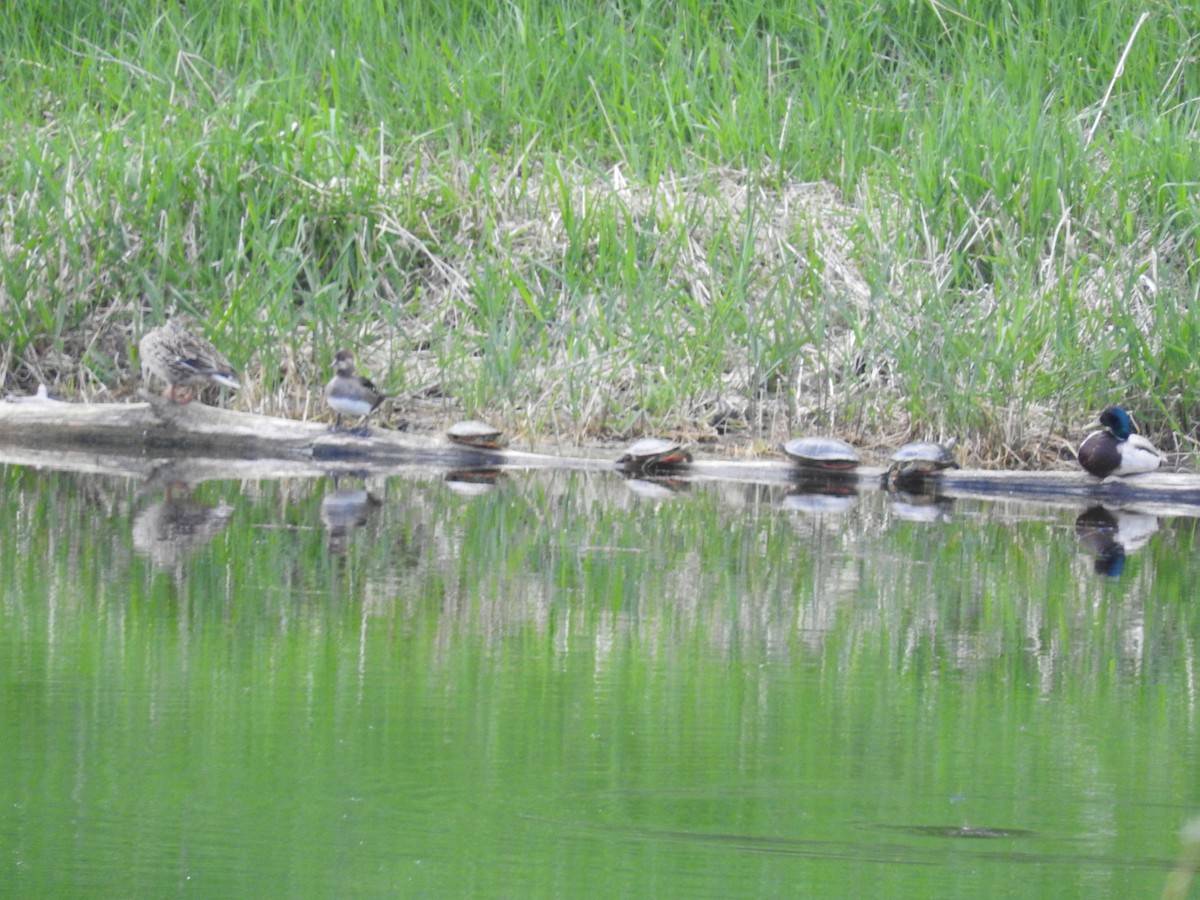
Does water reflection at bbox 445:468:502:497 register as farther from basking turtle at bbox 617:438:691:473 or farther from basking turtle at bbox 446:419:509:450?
basking turtle at bbox 617:438:691:473

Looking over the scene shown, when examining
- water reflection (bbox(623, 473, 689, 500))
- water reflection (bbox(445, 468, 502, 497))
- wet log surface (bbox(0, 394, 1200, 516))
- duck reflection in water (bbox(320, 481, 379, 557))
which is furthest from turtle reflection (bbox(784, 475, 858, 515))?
duck reflection in water (bbox(320, 481, 379, 557))

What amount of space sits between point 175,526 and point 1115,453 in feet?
13.8

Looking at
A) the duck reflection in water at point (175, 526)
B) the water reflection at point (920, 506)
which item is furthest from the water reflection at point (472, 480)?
the water reflection at point (920, 506)

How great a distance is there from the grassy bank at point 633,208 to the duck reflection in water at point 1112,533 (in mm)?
1140

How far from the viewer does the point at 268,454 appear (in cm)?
909

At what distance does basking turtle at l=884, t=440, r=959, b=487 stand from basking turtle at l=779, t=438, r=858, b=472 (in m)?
0.24

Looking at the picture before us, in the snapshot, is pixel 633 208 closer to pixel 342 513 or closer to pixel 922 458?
pixel 922 458

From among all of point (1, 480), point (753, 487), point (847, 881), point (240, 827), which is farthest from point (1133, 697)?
point (1, 480)

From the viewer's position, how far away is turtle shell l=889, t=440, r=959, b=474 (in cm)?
848

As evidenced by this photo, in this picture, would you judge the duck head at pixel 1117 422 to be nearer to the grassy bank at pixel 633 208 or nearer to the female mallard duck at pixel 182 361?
the grassy bank at pixel 633 208

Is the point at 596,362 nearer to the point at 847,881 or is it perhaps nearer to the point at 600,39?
the point at 600,39

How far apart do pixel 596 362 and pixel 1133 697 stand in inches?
223

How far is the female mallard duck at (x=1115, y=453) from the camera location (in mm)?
8117

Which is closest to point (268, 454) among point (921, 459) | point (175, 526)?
point (175, 526)
